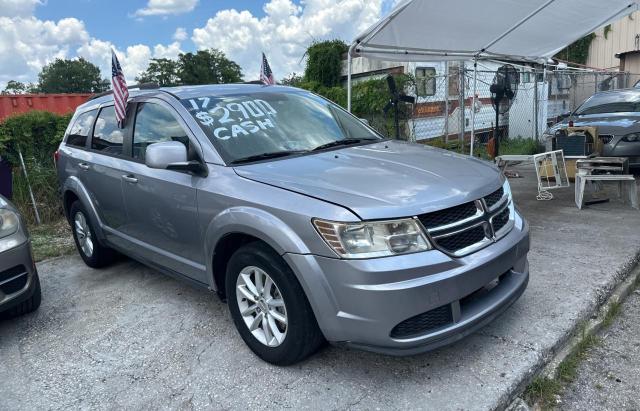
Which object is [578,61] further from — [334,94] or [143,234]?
[143,234]

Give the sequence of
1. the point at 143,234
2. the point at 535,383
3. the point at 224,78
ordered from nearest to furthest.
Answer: the point at 535,383, the point at 143,234, the point at 224,78

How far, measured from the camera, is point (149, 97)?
3834 millimetres

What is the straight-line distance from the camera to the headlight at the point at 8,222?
3490 millimetres

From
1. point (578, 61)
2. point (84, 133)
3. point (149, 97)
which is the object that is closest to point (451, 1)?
point (149, 97)

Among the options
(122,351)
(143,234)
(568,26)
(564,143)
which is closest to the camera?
(122,351)

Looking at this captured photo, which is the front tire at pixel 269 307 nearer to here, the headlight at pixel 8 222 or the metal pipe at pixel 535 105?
the headlight at pixel 8 222

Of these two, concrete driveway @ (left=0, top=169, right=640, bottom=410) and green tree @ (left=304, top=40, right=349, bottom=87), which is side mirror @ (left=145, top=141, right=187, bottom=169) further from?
green tree @ (left=304, top=40, right=349, bottom=87)

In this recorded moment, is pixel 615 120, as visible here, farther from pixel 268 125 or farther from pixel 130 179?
pixel 130 179

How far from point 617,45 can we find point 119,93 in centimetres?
2416

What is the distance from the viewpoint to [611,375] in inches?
107

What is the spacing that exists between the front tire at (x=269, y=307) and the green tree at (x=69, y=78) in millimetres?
70015

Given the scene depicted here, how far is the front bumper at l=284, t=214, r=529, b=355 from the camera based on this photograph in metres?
2.32

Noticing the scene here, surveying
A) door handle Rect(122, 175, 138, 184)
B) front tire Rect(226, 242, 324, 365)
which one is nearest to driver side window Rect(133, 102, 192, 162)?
door handle Rect(122, 175, 138, 184)

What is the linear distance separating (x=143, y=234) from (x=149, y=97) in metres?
1.09
